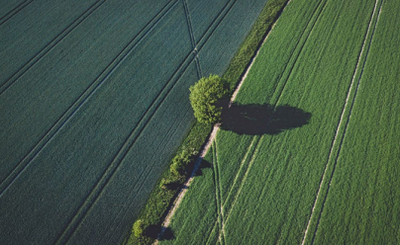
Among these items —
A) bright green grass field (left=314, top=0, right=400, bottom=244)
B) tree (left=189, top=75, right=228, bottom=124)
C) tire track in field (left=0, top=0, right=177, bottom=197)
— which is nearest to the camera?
bright green grass field (left=314, top=0, right=400, bottom=244)

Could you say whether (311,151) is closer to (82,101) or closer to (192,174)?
(192,174)

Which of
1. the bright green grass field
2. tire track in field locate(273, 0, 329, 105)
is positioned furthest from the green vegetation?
tire track in field locate(273, 0, 329, 105)

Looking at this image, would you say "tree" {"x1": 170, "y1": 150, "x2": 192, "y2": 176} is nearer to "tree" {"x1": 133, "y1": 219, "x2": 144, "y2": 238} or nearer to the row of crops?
the row of crops

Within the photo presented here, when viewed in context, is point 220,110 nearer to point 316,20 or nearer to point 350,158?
point 350,158

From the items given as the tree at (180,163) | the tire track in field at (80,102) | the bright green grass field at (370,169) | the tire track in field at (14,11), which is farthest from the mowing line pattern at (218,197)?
the tire track in field at (14,11)

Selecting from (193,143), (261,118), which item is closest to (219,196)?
(193,143)

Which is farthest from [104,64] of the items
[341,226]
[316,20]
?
[341,226]
